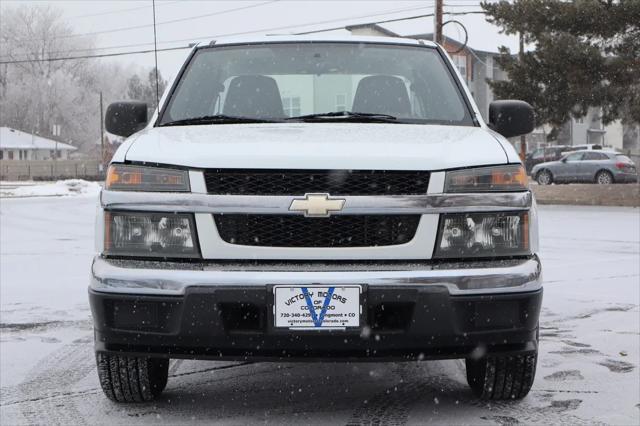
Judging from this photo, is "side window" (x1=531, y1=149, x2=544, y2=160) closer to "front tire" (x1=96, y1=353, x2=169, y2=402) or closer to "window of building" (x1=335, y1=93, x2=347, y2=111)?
"window of building" (x1=335, y1=93, x2=347, y2=111)

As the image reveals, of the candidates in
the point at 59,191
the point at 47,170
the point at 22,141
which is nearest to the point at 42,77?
the point at 22,141

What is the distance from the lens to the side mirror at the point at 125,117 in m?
4.82

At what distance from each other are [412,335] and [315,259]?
496mm

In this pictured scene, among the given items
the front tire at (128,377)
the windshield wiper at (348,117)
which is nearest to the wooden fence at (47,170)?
the windshield wiper at (348,117)

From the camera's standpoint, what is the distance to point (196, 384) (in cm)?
449

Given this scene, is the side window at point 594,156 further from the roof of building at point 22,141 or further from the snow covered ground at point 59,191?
the roof of building at point 22,141

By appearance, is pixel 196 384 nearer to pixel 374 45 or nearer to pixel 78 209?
pixel 374 45

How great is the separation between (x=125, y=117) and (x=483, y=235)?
224 cm

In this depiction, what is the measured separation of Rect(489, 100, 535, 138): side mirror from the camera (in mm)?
4844

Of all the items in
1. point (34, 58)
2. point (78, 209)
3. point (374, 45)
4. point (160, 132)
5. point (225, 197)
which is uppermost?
point (34, 58)

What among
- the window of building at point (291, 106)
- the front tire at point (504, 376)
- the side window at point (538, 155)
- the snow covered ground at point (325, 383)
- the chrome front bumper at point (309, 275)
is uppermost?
the window of building at point (291, 106)

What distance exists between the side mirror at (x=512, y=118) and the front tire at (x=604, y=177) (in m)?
29.2

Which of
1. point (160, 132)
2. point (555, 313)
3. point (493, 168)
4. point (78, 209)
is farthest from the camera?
point (78, 209)

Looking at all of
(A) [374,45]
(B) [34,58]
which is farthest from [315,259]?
(B) [34,58]
